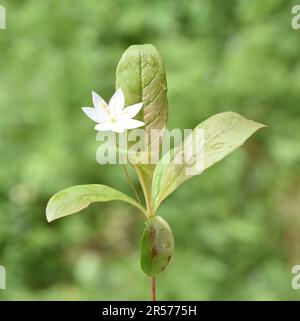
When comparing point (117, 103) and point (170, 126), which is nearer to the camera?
point (117, 103)

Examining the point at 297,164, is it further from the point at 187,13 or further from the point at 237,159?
the point at 187,13

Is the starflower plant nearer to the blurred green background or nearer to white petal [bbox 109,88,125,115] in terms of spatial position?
white petal [bbox 109,88,125,115]

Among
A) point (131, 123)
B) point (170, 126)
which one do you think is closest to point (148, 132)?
point (131, 123)

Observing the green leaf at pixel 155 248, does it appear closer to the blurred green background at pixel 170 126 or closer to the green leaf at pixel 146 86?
the green leaf at pixel 146 86

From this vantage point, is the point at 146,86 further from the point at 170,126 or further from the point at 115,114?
the point at 170,126

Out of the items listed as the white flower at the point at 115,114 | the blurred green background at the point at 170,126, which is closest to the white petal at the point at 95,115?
the white flower at the point at 115,114

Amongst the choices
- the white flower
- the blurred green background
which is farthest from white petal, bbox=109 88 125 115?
the blurred green background
